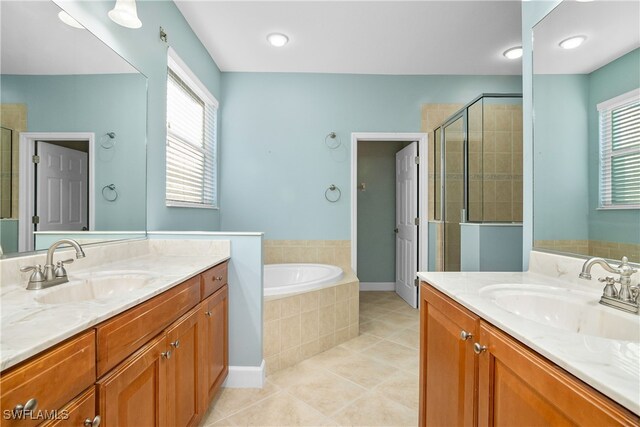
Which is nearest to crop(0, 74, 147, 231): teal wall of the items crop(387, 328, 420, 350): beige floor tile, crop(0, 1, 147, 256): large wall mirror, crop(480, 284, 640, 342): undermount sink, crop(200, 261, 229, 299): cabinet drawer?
crop(0, 1, 147, 256): large wall mirror

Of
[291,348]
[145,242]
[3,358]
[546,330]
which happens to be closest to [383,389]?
[291,348]

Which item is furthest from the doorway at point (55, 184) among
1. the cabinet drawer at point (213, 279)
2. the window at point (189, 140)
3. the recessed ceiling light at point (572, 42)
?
the recessed ceiling light at point (572, 42)

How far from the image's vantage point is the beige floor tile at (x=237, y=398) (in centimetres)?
177

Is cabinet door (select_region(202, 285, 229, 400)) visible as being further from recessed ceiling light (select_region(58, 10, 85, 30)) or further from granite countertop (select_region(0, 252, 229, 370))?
recessed ceiling light (select_region(58, 10, 85, 30))

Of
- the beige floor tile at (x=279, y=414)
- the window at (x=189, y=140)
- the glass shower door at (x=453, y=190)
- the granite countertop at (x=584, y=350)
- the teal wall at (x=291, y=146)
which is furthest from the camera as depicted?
the teal wall at (x=291, y=146)

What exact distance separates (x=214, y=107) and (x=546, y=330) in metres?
3.33

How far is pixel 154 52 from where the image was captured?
6.62 feet

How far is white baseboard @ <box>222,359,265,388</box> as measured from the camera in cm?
200

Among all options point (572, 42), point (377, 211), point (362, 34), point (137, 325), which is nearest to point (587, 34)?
point (572, 42)

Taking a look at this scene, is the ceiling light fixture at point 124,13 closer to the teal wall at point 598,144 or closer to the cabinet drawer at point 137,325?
the cabinet drawer at point 137,325

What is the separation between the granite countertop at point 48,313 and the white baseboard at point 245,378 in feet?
3.29

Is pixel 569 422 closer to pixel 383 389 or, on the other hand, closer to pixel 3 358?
pixel 3 358

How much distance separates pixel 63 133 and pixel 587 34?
2.24 metres

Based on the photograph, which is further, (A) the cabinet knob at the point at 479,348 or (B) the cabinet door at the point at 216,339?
(B) the cabinet door at the point at 216,339
